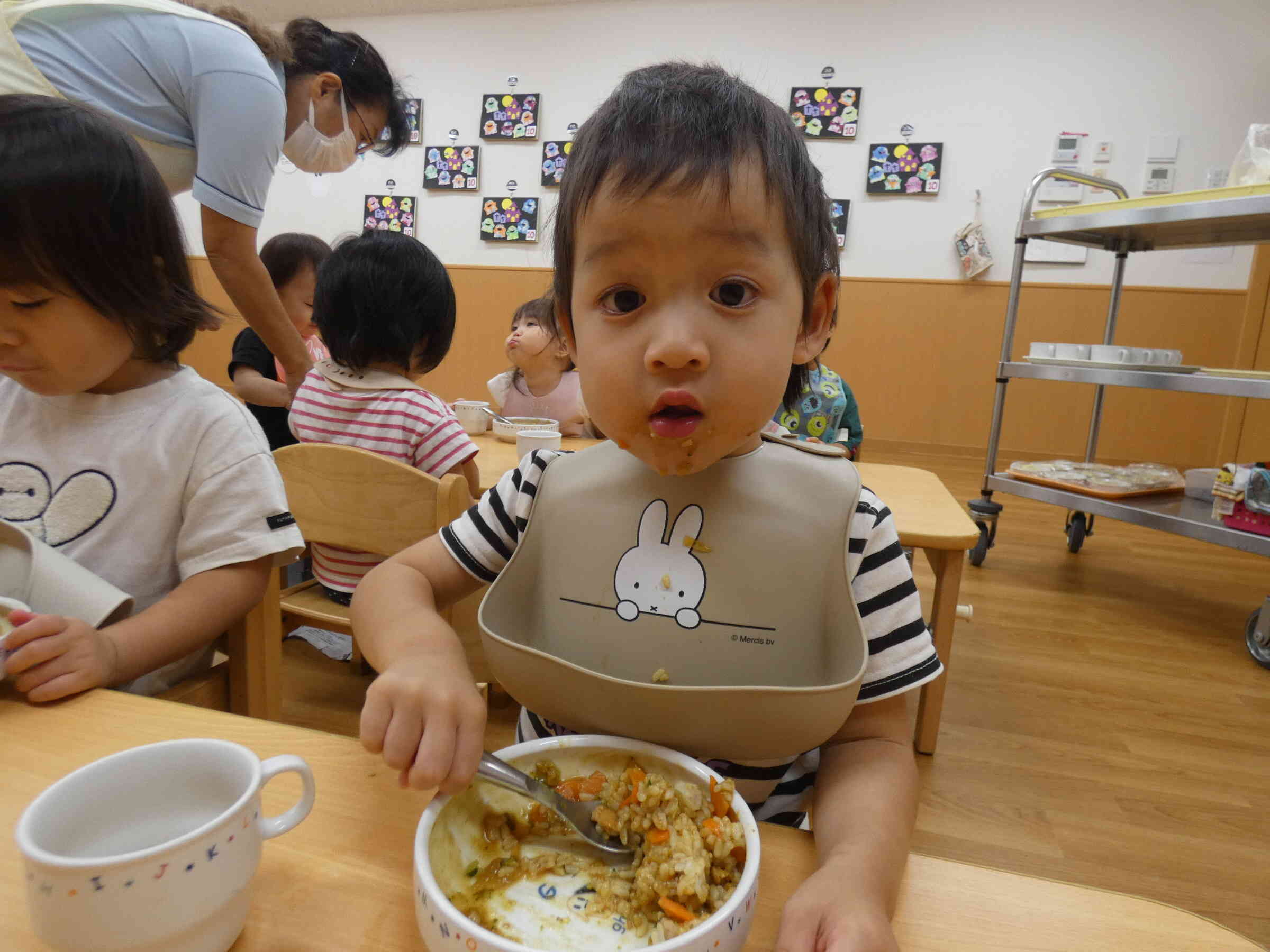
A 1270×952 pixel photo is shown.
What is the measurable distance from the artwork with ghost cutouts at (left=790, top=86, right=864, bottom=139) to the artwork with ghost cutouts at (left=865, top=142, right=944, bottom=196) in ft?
0.65

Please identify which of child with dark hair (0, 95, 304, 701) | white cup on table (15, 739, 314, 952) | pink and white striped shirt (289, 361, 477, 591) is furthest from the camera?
pink and white striped shirt (289, 361, 477, 591)

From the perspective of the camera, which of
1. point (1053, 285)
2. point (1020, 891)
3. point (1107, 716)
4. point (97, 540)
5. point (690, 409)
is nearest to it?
point (1020, 891)

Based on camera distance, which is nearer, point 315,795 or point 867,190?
point 315,795

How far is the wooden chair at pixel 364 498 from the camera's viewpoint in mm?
1092

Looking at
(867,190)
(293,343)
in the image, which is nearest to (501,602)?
(293,343)

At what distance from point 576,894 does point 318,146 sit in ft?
6.30

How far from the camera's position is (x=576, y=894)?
1.24 feet

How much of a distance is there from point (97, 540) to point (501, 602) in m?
0.50

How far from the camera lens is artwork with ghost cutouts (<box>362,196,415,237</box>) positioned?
4.91 meters

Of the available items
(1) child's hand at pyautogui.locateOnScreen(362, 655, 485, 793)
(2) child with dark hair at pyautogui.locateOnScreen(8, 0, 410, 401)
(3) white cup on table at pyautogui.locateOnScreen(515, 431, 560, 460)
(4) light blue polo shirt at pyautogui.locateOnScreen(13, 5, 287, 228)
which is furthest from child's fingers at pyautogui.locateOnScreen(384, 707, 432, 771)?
(4) light blue polo shirt at pyautogui.locateOnScreen(13, 5, 287, 228)

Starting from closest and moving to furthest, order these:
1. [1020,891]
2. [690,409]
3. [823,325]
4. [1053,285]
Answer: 1. [1020,891]
2. [690,409]
3. [823,325]
4. [1053,285]

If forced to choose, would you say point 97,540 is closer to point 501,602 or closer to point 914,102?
point 501,602

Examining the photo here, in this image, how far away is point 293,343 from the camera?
1.72 metres

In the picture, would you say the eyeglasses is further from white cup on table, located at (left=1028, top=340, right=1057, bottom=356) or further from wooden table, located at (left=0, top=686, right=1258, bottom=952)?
white cup on table, located at (left=1028, top=340, right=1057, bottom=356)
